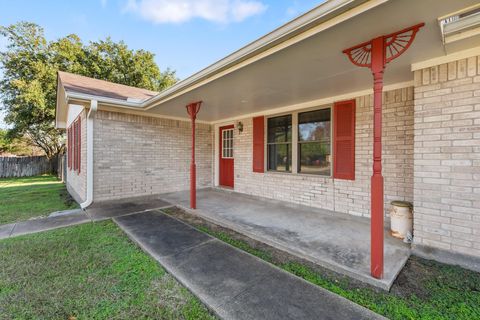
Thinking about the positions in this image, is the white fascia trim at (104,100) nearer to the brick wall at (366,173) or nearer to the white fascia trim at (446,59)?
the brick wall at (366,173)

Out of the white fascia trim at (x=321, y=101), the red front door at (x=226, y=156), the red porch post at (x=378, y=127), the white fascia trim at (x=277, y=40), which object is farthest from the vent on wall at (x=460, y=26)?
the red front door at (x=226, y=156)

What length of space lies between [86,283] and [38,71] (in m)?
16.3

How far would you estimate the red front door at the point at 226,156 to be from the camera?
24.9 ft

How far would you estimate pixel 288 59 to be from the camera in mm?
2771

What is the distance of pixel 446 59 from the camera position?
2.75 metres

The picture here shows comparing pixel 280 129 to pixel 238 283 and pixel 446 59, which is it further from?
pixel 238 283

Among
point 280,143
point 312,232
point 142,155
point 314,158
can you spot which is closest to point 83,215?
point 142,155

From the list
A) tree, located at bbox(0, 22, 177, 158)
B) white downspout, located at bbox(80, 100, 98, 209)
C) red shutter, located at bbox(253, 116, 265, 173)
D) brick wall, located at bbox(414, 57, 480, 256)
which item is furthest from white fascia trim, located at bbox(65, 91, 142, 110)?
tree, located at bbox(0, 22, 177, 158)

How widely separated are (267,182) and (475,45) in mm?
4543

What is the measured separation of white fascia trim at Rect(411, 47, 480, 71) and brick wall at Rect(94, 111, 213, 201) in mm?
6183

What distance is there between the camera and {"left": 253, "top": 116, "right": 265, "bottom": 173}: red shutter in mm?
6164

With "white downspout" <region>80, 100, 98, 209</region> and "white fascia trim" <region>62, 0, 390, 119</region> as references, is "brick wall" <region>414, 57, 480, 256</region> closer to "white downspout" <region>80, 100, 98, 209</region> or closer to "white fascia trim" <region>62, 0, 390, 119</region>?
→ "white fascia trim" <region>62, 0, 390, 119</region>

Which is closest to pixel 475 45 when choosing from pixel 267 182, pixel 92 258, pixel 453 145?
pixel 453 145

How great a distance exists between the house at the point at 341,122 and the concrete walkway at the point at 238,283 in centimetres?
83
